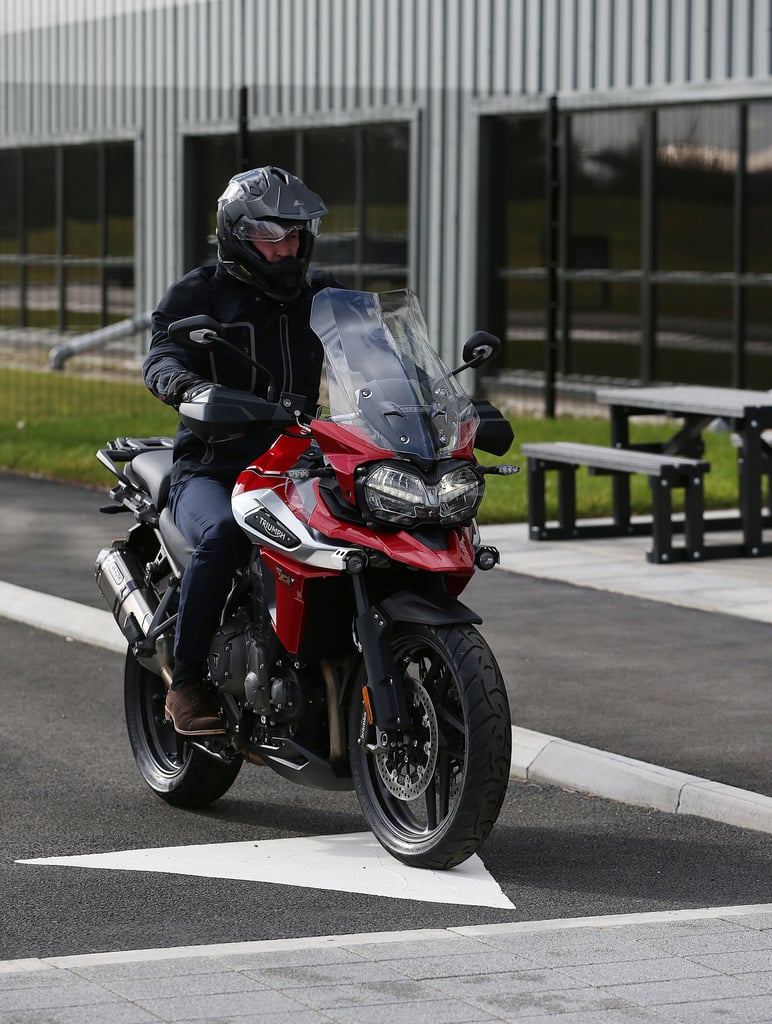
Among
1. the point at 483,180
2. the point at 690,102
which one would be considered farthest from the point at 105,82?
the point at 690,102

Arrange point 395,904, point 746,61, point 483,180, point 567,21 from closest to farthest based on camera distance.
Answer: point 395,904 → point 746,61 → point 567,21 → point 483,180

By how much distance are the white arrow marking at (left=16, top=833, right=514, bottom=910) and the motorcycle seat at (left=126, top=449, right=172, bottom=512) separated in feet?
3.70

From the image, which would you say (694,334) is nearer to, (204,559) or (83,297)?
(83,297)

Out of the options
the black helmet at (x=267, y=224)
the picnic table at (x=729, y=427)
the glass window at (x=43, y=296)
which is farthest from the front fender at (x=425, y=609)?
the glass window at (x=43, y=296)

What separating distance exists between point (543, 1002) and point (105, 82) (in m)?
24.6

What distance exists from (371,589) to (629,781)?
4.61 ft

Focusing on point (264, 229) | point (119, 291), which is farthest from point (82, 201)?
point (264, 229)

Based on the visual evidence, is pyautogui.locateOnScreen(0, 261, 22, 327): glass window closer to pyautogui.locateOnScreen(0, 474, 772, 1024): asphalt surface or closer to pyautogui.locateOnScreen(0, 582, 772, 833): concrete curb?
pyautogui.locateOnScreen(0, 474, 772, 1024): asphalt surface

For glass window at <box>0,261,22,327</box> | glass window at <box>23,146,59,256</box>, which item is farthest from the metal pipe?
glass window at <box>0,261,22,327</box>

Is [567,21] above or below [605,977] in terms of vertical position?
above

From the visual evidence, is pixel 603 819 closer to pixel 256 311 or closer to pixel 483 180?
pixel 256 311

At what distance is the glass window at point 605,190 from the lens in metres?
19.5

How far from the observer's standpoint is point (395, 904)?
5.37 metres

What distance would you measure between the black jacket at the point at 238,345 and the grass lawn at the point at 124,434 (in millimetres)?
7157
